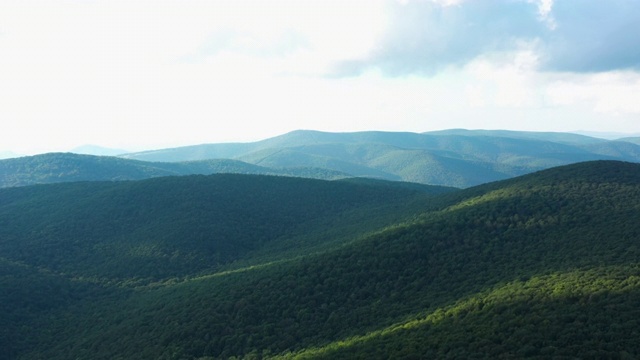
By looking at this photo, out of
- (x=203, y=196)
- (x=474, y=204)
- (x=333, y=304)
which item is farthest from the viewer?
(x=203, y=196)

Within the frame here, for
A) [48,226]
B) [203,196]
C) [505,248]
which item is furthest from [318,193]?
[505,248]

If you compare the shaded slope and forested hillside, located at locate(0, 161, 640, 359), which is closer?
forested hillside, located at locate(0, 161, 640, 359)

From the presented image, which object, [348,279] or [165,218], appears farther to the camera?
[165,218]

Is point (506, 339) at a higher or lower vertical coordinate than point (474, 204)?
lower

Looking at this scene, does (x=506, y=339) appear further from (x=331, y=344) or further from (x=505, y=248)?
(x=505, y=248)

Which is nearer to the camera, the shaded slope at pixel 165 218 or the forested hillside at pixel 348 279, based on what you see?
the forested hillside at pixel 348 279

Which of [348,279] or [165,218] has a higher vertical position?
[165,218]

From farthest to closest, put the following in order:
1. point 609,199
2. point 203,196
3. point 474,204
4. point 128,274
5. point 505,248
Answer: point 203,196, point 128,274, point 474,204, point 609,199, point 505,248

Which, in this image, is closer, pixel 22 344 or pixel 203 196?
pixel 22 344
